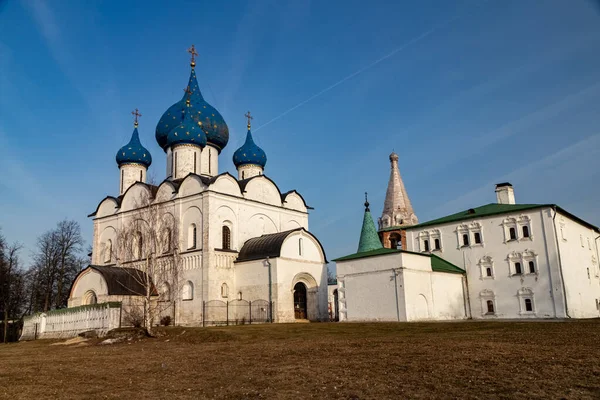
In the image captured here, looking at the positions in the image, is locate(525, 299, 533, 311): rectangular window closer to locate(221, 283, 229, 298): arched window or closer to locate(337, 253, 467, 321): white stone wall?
locate(337, 253, 467, 321): white stone wall

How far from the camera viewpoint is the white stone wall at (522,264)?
2530cm

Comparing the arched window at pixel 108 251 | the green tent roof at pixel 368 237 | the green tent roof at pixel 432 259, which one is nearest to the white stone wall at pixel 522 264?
the green tent roof at pixel 432 259

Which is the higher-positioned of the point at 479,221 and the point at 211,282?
the point at 479,221

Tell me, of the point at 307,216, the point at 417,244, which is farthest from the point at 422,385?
the point at 307,216

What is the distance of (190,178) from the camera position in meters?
30.6

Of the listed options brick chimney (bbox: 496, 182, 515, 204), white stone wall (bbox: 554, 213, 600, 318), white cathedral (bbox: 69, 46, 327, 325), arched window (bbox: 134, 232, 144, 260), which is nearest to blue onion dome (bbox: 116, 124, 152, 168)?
white cathedral (bbox: 69, 46, 327, 325)

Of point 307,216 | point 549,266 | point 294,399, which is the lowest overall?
point 294,399

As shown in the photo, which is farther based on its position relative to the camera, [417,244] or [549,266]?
[417,244]

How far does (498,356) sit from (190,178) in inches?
941

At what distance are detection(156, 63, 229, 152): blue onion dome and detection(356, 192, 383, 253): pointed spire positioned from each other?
11.5m

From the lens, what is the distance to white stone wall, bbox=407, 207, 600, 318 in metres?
Answer: 25.3

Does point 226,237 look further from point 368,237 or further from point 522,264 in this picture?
point 522,264

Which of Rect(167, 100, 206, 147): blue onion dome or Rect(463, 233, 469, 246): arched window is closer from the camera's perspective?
Rect(463, 233, 469, 246): arched window

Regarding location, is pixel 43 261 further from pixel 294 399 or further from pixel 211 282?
pixel 294 399
